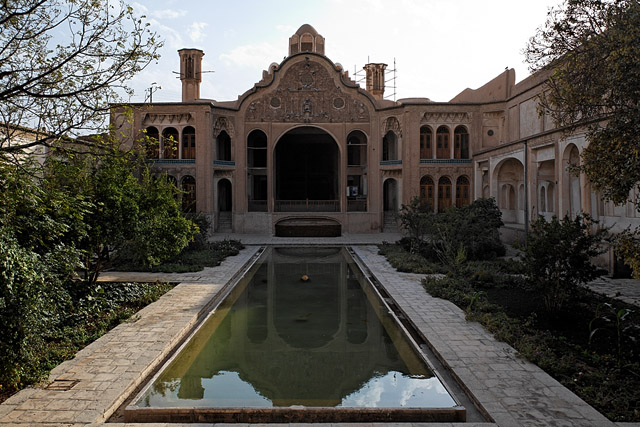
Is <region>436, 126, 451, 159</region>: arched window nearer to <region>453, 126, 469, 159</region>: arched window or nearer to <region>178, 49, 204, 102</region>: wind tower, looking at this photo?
<region>453, 126, 469, 159</region>: arched window

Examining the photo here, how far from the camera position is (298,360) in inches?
285

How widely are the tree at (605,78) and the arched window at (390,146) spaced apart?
2076 centimetres

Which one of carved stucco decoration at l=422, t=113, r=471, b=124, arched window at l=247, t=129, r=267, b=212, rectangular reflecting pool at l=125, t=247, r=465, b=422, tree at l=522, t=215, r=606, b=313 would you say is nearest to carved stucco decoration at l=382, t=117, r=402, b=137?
carved stucco decoration at l=422, t=113, r=471, b=124

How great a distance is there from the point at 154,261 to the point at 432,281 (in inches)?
263

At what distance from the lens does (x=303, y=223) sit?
26.5 meters

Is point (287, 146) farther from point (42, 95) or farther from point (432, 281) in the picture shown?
point (42, 95)

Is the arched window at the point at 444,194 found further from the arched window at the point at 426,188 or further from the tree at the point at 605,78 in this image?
the tree at the point at 605,78

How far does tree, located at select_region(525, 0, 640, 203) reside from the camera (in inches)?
237

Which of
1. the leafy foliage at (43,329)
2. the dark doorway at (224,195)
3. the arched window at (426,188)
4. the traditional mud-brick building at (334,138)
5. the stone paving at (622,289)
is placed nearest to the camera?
the leafy foliage at (43,329)

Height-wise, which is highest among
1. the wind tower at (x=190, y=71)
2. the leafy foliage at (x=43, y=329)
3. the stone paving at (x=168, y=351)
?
the wind tower at (x=190, y=71)

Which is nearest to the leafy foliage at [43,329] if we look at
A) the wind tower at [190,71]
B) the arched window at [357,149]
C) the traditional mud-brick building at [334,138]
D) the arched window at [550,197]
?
the traditional mud-brick building at [334,138]

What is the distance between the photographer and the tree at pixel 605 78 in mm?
6012

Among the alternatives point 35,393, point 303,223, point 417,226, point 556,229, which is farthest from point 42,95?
point 303,223

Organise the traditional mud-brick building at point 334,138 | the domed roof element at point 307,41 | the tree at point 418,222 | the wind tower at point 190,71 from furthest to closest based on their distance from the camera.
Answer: the domed roof element at point 307,41 < the wind tower at point 190,71 < the traditional mud-brick building at point 334,138 < the tree at point 418,222
